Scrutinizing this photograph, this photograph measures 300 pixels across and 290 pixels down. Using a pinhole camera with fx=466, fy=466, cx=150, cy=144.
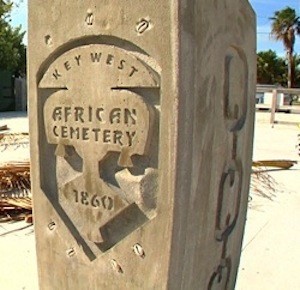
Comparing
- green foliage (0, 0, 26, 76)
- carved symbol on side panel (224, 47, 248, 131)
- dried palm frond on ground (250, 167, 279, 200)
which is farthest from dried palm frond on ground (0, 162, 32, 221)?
green foliage (0, 0, 26, 76)

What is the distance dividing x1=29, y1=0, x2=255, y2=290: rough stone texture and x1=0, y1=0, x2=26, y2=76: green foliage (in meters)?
19.7

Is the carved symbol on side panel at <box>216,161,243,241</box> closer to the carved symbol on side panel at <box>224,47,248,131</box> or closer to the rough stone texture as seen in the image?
the rough stone texture

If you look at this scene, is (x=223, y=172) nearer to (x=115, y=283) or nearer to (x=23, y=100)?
(x=115, y=283)

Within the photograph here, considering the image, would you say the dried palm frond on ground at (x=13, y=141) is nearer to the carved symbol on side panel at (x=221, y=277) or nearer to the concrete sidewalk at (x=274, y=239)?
the concrete sidewalk at (x=274, y=239)

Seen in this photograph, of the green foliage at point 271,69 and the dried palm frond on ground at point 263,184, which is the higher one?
the green foliage at point 271,69

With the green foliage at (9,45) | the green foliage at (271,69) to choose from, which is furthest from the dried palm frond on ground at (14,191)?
the green foliage at (271,69)

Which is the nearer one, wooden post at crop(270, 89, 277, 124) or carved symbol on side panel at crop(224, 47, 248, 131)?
carved symbol on side panel at crop(224, 47, 248, 131)

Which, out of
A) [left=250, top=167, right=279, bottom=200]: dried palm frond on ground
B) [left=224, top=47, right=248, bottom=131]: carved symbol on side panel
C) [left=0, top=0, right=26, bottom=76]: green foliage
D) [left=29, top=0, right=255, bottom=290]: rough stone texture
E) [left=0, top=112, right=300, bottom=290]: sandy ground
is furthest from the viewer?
[left=0, top=0, right=26, bottom=76]: green foliage

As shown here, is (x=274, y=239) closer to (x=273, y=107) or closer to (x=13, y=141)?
(x=13, y=141)

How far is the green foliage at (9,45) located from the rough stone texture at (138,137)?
64.7ft

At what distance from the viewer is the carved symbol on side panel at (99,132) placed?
189 centimetres

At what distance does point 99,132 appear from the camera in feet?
6.59

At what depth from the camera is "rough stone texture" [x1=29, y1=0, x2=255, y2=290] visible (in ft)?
5.94

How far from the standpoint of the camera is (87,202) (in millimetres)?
2102
